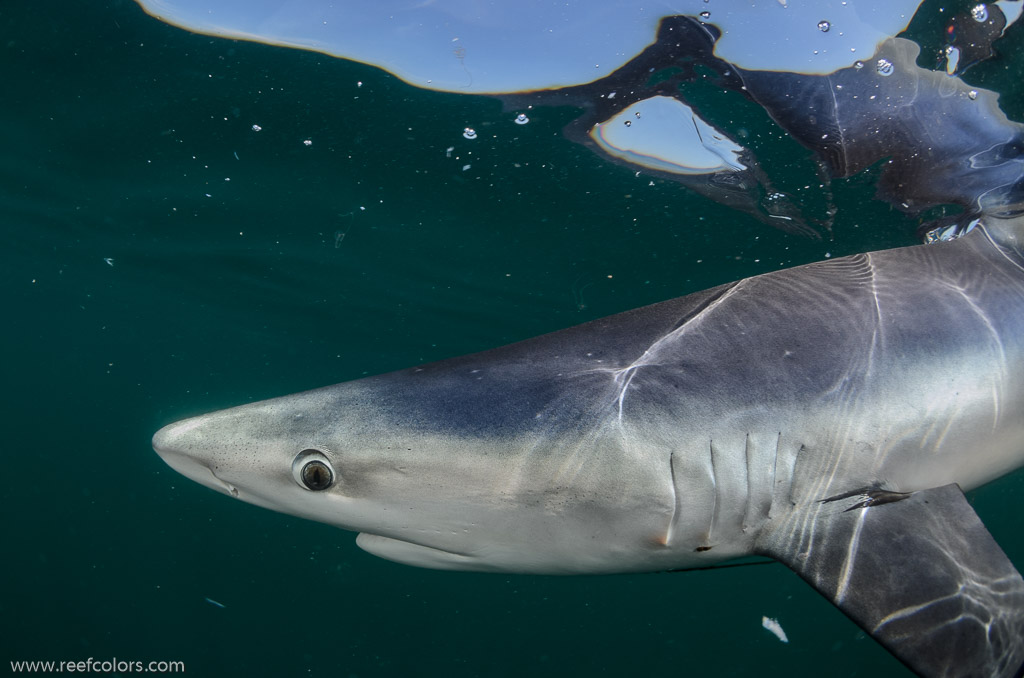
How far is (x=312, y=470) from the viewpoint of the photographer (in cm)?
205

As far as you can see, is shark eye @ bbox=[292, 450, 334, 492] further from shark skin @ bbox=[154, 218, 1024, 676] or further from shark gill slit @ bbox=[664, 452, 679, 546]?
shark gill slit @ bbox=[664, 452, 679, 546]

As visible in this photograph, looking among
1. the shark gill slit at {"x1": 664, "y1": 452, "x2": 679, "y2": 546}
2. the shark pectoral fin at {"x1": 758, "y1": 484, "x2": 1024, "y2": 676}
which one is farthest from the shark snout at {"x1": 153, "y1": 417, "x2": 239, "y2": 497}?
the shark pectoral fin at {"x1": 758, "y1": 484, "x2": 1024, "y2": 676}

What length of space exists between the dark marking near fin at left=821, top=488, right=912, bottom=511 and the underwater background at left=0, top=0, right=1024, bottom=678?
272 cm

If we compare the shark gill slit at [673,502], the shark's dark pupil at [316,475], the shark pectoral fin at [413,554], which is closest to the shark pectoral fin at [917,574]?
the shark gill slit at [673,502]

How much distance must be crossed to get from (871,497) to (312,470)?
201cm

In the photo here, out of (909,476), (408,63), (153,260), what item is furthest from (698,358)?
(153,260)

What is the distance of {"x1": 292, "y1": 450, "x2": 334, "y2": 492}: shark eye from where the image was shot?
6.72 feet

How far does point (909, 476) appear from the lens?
2.32m

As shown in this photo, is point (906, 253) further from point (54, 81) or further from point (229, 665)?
point (229, 665)

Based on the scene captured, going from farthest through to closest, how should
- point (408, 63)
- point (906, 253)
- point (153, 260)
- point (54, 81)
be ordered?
1. point (153, 260)
2. point (54, 81)
3. point (408, 63)
4. point (906, 253)

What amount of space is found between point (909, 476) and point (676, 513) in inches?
36.9

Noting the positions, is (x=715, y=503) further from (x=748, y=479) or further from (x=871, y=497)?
(x=871, y=497)

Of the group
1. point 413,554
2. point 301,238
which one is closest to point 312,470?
point 413,554

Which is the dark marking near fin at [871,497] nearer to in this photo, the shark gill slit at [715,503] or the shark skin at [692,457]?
the shark skin at [692,457]
